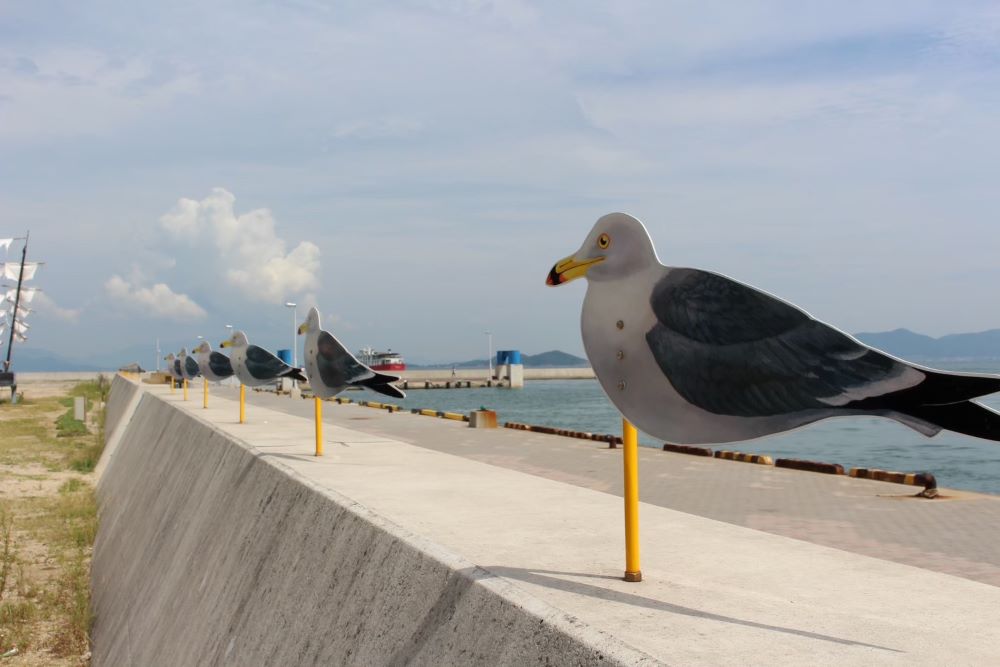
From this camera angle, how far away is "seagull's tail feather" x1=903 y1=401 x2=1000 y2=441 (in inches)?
138

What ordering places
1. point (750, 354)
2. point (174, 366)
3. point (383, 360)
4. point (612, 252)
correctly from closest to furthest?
1. point (750, 354)
2. point (612, 252)
3. point (174, 366)
4. point (383, 360)

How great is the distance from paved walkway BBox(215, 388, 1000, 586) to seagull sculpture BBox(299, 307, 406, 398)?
2805 millimetres

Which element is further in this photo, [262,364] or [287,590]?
[262,364]

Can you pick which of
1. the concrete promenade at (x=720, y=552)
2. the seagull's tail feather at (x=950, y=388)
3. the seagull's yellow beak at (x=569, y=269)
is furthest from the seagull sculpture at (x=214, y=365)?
the seagull's tail feather at (x=950, y=388)

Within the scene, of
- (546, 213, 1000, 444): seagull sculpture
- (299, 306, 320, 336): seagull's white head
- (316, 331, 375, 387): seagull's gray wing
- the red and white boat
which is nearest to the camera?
(546, 213, 1000, 444): seagull sculpture

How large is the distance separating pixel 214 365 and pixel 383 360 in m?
88.7

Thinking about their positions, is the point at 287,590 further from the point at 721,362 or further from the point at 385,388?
the point at 721,362

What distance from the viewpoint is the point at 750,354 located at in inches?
163

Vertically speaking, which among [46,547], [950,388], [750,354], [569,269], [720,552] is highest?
[569,269]

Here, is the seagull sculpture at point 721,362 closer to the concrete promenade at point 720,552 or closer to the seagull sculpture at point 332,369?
the concrete promenade at point 720,552

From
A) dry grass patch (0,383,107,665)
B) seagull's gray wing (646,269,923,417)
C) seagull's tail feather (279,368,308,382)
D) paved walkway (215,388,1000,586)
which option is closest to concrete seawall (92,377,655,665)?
dry grass patch (0,383,107,665)

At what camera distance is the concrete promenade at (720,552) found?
13.1 ft

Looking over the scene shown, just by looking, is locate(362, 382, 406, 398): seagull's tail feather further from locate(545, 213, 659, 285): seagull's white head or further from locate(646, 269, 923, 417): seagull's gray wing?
Result: locate(646, 269, 923, 417): seagull's gray wing

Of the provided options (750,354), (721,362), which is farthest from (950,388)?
(721,362)
